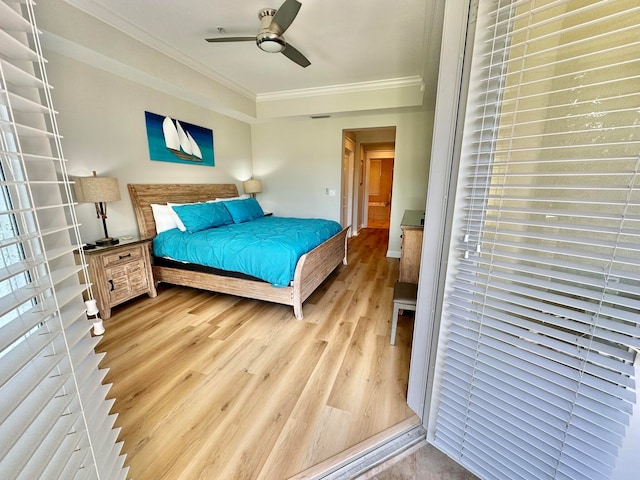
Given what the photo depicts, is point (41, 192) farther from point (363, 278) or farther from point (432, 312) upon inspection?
point (363, 278)

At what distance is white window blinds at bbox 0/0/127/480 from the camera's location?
1.78ft

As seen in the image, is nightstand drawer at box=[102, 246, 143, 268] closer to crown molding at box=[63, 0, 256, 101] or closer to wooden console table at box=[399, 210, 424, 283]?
crown molding at box=[63, 0, 256, 101]

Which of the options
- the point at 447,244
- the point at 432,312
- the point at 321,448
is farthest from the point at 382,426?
the point at 447,244

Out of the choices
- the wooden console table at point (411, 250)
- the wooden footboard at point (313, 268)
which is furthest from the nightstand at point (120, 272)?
the wooden console table at point (411, 250)

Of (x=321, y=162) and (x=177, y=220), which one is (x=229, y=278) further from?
(x=321, y=162)

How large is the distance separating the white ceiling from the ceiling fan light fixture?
37 centimetres

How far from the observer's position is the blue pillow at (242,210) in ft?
13.1

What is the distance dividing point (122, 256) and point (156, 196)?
100 cm

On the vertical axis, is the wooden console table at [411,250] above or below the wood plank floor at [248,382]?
above

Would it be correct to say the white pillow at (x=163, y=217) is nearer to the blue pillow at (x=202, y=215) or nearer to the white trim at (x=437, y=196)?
the blue pillow at (x=202, y=215)

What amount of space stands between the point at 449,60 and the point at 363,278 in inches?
114

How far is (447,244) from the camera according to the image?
1.26 metres

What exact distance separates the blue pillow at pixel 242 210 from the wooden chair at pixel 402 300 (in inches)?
106

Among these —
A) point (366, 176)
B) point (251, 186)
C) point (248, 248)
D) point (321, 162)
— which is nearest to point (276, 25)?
point (248, 248)
